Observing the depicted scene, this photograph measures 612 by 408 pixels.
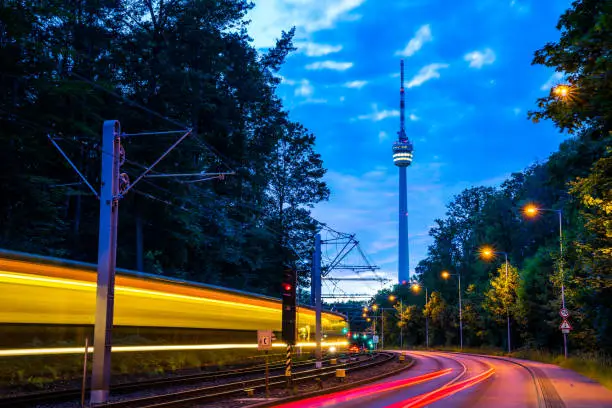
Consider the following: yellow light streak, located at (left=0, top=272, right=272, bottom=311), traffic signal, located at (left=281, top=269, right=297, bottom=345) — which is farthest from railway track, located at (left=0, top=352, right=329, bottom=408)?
traffic signal, located at (left=281, top=269, right=297, bottom=345)

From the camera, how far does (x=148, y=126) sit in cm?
5075

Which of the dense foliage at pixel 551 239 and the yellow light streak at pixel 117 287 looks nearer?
the dense foliage at pixel 551 239

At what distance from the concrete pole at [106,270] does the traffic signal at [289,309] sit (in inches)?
233

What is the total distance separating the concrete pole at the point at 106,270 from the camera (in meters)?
19.0

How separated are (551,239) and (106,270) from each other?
7442 cm

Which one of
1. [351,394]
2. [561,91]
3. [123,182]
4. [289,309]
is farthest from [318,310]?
[561,91]

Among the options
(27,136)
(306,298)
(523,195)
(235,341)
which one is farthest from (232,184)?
(306,298)

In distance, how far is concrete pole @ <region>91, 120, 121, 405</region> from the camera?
19.0 meters

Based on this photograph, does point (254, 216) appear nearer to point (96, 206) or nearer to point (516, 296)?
→ point (96, 206)

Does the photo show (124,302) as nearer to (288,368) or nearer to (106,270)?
(106,270)

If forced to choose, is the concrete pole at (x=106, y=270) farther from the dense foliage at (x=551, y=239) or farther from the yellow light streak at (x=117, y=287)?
the dense foliage at (x=551, y=239)

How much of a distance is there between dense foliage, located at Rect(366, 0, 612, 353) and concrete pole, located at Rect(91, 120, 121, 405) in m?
13.0

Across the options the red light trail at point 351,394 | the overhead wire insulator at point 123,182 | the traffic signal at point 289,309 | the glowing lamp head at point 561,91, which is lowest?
the red light trail at point 351,394

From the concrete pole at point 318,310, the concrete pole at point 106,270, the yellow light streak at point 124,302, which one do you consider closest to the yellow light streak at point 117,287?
the yellow light streak at point 124,302
